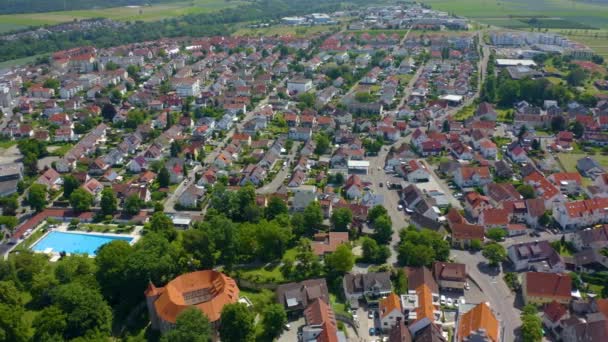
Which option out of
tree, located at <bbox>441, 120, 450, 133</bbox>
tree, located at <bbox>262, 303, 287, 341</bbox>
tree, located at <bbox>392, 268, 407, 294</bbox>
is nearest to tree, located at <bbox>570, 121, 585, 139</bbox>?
tree, located at <bbox>441, 120, 450, 133</bbox>

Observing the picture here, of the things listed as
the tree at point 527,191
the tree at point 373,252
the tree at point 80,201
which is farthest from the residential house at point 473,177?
the tree at point 80,201

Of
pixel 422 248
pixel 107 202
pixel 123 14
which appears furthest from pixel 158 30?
pixel 422 248

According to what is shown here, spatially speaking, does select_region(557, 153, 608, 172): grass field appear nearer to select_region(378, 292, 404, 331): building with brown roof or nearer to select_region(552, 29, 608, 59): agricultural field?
select_region(378, 292, 404, 331): building with brown roof

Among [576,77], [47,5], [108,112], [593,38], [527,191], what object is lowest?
[527,191]

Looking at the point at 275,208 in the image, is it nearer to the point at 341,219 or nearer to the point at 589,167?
the point at 341,219

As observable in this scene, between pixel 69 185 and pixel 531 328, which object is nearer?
pixel 531 328

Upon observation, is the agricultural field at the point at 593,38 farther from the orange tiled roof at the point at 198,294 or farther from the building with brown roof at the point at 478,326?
the orange tiled roof at the point at 198,294
